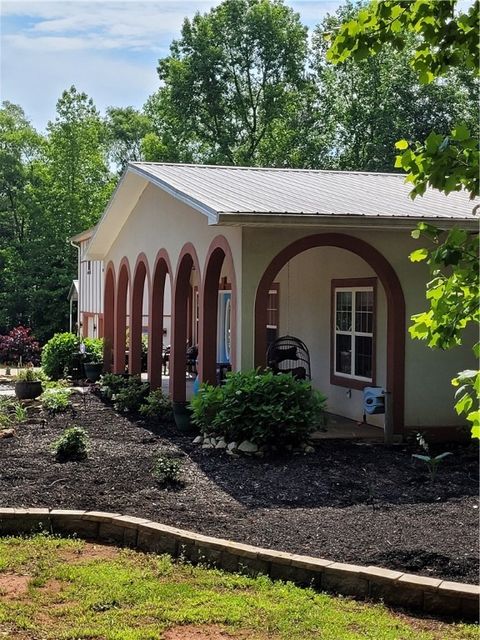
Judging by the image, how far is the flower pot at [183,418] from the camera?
11188mm

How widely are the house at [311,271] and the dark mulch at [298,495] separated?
139 cm

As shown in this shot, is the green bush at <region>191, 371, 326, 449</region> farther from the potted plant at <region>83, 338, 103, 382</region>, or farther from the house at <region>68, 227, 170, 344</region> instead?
the house at <region>68, 227, 170, 344</region>

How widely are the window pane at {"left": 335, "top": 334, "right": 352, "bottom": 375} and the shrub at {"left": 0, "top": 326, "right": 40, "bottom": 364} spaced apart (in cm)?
1545

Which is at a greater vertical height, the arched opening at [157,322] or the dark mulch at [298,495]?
the arched opening at [157,322]

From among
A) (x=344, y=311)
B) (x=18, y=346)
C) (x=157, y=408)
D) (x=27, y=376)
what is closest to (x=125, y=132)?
(x=18, y=346)

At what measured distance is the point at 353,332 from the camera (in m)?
12.3

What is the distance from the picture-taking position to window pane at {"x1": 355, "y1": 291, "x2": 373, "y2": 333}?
1185 cm

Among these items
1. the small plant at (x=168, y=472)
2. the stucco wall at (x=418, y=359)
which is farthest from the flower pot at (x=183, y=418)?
the small plant at (x=168, y=472)

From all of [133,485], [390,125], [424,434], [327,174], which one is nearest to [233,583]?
[133,485]

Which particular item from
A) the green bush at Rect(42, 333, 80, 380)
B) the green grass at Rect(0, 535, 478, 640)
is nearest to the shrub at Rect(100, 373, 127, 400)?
the green bush at Rect(42, 333, 80, 380)

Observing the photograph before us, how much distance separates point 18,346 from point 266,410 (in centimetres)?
1955

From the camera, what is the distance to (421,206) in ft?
35.4

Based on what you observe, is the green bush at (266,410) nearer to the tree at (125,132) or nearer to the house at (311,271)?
the house at (311,271)

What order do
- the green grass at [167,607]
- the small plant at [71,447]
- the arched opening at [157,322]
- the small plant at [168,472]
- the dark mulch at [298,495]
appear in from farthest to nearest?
the arched opening at [157,322]
the small plant at [71,447]
the small plant at [168,472]
the dark mulch at [298,495]
the green grass at [167,607]
